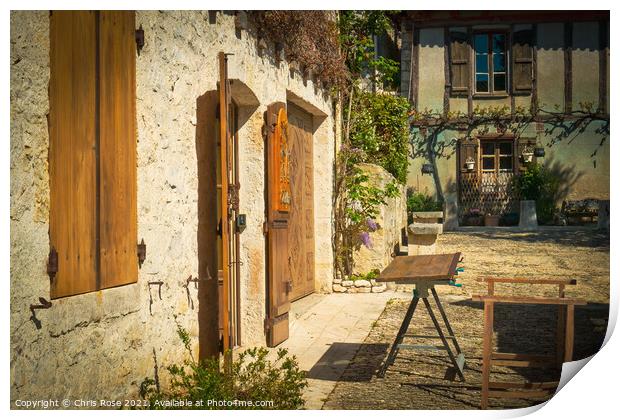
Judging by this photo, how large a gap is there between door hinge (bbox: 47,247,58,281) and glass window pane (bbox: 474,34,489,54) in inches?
515

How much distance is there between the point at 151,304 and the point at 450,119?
11716mm

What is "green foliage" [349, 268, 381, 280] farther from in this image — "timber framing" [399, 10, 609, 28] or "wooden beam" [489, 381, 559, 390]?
"timber framing" [399, 10, 609, 28]

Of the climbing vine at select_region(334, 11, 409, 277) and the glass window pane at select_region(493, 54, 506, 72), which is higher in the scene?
the glass window pane at select_region(493, 54, 506, 72)

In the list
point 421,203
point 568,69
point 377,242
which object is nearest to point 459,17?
point 568,69

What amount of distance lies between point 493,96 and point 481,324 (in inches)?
346

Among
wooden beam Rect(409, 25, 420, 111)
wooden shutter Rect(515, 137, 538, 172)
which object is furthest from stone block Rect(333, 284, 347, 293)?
wooden beam Rect(409, 25, 420, 111)

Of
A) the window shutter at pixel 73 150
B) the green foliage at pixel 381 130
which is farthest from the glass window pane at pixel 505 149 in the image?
the window shutter at pixel 73 150

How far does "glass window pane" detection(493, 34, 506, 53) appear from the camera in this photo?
15.1 metres

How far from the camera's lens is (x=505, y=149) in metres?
15.8

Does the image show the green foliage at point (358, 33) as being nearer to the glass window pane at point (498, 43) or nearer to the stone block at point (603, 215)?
the stone block at point (603, 215)

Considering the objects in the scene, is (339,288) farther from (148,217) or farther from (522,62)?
(522,62)

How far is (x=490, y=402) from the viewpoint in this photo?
167 inches

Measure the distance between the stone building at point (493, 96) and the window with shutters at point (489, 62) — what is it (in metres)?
0.02

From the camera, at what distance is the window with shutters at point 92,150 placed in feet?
10.4
